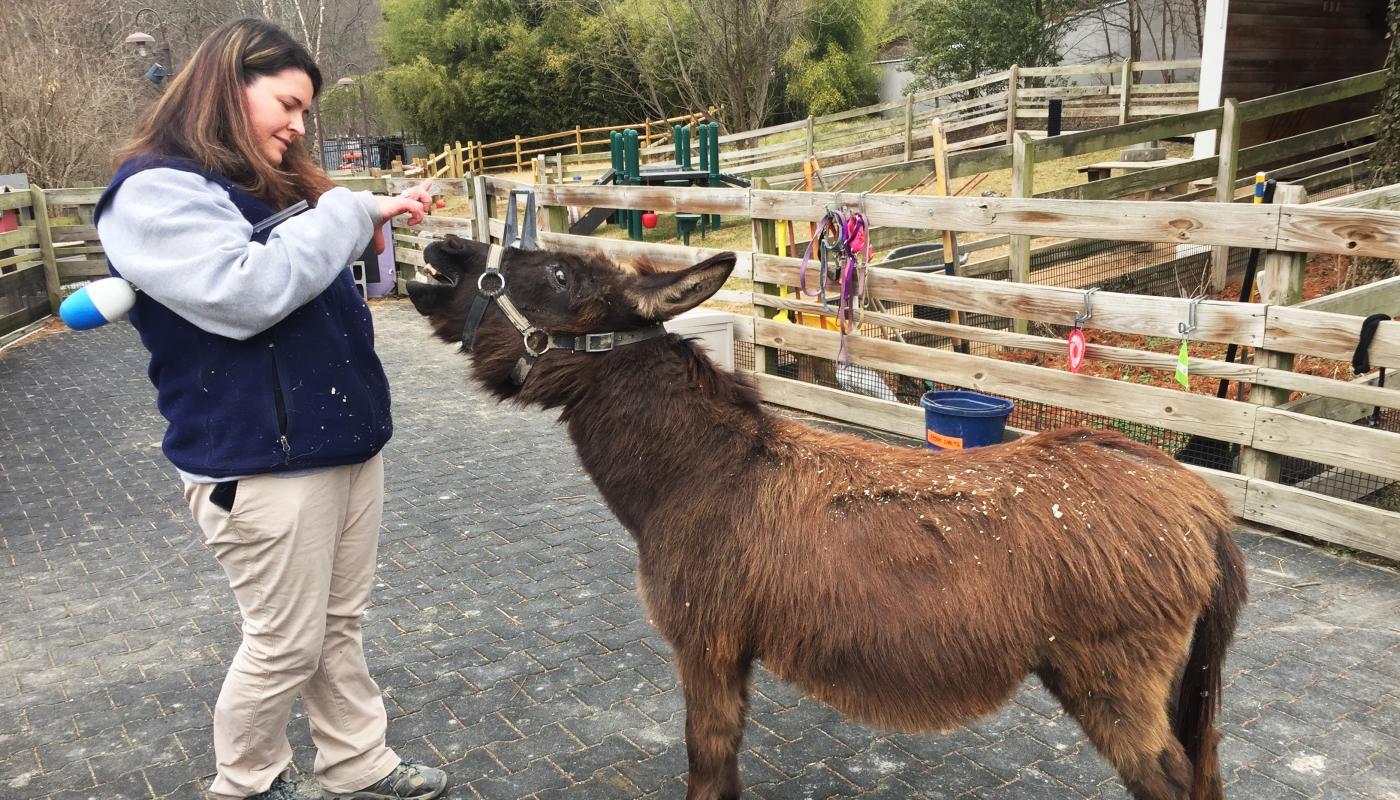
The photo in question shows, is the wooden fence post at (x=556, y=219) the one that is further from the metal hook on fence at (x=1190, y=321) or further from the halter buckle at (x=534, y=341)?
the halter buckle at (x=534, y=341)

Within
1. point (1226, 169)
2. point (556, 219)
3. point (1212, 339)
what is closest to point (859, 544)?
point (1212, 339)

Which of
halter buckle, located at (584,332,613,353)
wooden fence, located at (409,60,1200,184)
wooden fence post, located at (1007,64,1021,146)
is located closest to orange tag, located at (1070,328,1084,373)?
halter buckle, located at (584,332,613,353)

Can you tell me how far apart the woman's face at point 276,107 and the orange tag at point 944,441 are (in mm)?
3613

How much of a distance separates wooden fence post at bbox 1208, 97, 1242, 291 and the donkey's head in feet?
27.3

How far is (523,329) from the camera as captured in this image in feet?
8.99

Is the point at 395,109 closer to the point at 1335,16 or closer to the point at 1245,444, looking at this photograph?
the point at 1335,16

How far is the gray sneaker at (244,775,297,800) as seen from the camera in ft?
9.12

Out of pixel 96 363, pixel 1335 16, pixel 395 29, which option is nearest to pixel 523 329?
pixel 96 363

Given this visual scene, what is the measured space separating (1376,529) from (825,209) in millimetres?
3903

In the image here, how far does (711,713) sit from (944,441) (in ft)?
9.60

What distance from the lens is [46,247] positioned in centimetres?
1323

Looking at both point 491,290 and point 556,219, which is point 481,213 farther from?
point 491,290

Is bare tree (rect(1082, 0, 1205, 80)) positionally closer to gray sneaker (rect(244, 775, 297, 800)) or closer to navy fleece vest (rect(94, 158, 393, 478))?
navy fleece vest (rect(94, 158, 393, 478))

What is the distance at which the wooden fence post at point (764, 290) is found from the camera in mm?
7805
